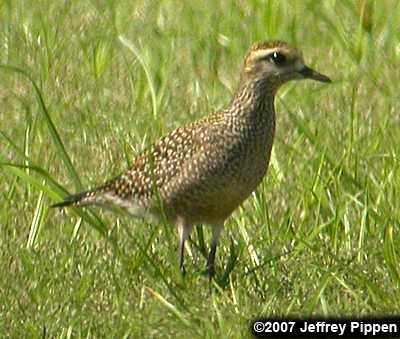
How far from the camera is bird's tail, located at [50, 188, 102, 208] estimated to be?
783 cm

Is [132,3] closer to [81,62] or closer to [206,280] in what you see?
[81,62]

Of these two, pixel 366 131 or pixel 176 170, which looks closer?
pixel 176 170

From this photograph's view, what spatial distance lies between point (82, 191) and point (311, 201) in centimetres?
107

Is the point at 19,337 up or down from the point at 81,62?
down

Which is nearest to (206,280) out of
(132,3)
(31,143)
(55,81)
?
(31,143)

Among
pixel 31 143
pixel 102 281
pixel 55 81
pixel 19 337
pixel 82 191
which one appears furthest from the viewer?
pixel 55 81

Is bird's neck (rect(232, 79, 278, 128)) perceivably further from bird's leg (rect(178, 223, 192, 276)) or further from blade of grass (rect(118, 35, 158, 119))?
blade of grass (rect(118, 35, 158, 119))

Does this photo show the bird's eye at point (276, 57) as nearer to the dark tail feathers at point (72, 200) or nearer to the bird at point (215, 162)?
the bird at point (215, 162)

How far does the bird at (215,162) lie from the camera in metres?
7.59

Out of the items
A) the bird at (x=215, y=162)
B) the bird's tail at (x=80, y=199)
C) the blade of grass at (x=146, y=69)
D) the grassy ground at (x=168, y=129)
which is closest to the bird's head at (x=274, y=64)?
the bird at (x=215, y=162)

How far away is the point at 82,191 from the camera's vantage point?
793 centimetres

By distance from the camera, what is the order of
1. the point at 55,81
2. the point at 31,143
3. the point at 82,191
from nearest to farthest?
1. the point at 82,191
2. the point at 31,143
3. the point at 55,81

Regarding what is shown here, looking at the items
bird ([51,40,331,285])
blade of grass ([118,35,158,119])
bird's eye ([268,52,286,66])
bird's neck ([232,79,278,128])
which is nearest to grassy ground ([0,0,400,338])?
blade of grass ([118,35,158,119])

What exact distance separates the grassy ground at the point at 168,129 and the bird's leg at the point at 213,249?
2.6 inches
